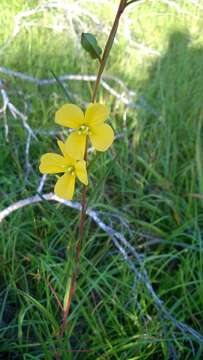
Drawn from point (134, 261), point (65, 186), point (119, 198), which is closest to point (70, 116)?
point (65, 186)

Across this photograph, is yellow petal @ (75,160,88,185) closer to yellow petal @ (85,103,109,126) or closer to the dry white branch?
yellow petal @ (85,103,109,126)

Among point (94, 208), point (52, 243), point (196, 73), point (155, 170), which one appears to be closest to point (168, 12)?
point (196, 73)

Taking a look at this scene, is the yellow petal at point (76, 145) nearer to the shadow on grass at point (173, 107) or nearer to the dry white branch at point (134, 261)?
the dry white branch at point (134, 261)

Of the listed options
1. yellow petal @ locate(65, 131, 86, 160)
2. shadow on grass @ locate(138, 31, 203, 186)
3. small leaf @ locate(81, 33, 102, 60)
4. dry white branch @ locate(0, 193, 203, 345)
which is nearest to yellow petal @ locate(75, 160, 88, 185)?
yellow petal @ locate(65, 131, 86, 160)

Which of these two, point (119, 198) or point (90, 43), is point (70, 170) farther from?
point (119, 198)

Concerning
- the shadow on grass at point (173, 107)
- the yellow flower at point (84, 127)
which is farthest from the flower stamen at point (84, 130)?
the shadow on grass at point (173, 107)

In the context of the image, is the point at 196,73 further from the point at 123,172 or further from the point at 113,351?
the point at 113,351

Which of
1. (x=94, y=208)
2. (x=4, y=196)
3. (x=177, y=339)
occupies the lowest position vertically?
(x=177, y=339)
